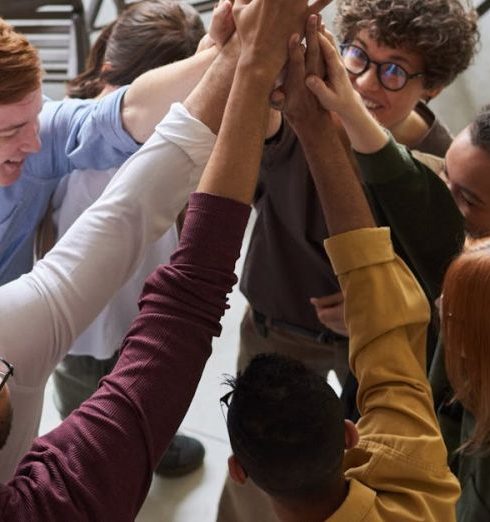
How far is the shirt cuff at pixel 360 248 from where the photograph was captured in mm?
996

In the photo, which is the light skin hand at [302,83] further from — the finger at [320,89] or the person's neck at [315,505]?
the person's neck at [315,505]

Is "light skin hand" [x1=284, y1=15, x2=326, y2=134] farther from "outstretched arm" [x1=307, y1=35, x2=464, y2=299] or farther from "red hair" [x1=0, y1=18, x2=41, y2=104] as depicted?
"red hair" [x1=0, y1=18, x2=41, y2=104]

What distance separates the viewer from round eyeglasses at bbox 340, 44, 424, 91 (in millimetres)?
→ 1544

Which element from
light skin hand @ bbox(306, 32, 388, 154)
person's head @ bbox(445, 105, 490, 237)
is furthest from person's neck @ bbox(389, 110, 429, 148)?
light skin hand @ bbox(306, 32, 388, 154)

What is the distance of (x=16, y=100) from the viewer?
1166 millimetres

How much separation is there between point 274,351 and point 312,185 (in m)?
0.44

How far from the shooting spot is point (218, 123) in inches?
38.9

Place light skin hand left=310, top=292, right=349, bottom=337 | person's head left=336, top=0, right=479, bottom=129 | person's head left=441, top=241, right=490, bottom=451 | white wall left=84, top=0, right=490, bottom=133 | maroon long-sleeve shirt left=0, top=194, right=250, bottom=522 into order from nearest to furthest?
maroon long-sleeve shirt left=0, top=194, right=250, bottom=522 → person's head left=441, top=241, right=490, bottom=451 → light skin hand left=310, top=292, right=349, bottom=337 → person's head left=336, top=0, right=479, bottom=129 → white wall left=84, top=0, right=490, bottom=133

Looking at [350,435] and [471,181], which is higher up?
[471,181]

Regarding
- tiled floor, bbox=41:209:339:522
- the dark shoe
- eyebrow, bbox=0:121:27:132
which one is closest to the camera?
eyebrow, bbox=0:121:27:132

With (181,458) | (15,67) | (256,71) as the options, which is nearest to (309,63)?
(256,71)

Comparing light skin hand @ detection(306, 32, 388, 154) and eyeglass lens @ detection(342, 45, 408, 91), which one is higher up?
light skin hand @ detection(306, 32, 388, 154)

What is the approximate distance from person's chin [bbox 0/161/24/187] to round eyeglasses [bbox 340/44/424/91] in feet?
2.51

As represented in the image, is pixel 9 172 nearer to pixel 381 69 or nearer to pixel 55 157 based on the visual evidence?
pixel 55 157
